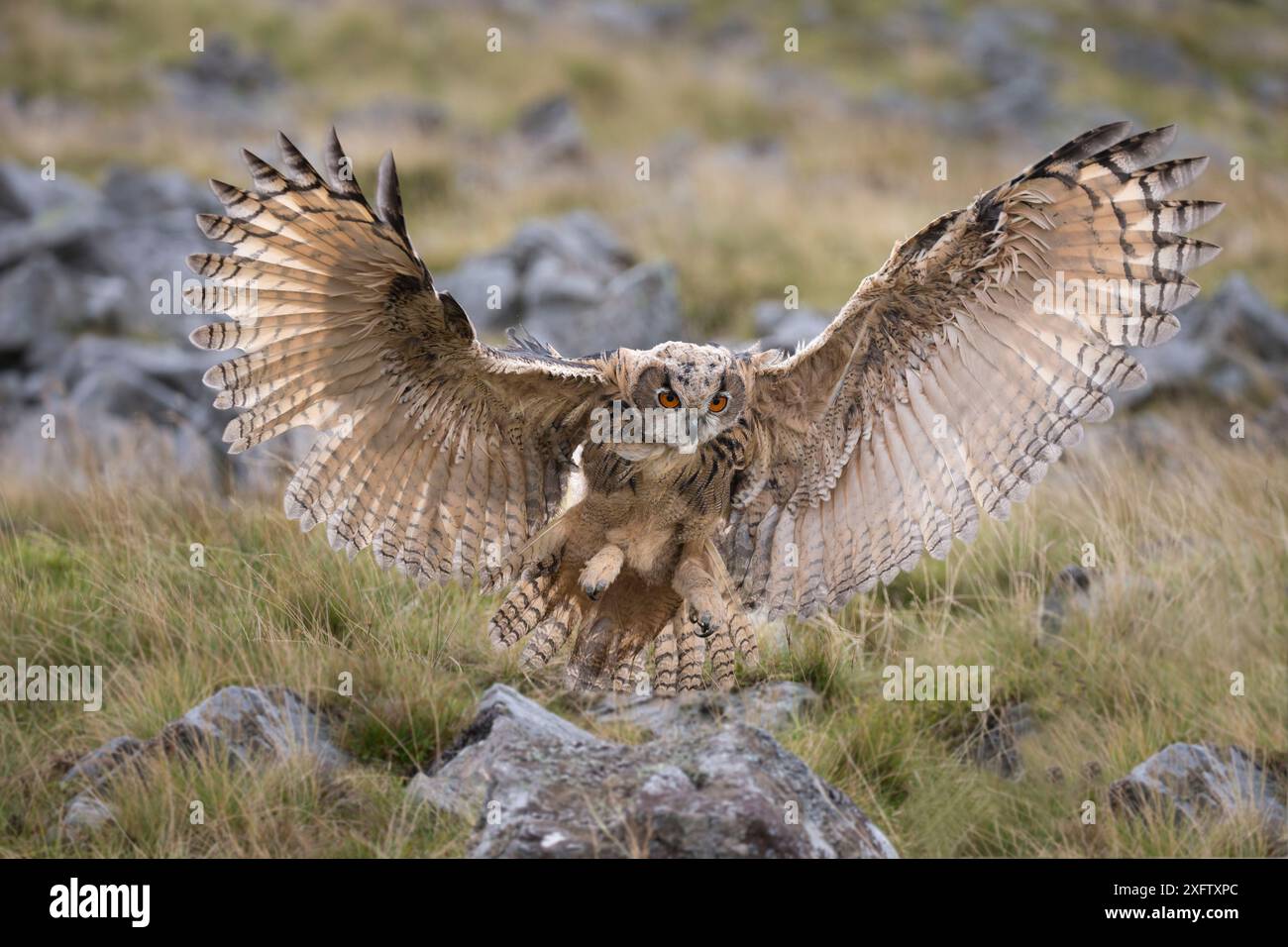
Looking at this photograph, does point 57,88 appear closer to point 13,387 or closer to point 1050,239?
point 13,387

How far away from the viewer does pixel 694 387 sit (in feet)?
15.8

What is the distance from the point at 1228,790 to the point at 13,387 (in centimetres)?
1049

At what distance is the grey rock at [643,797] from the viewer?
4301mm

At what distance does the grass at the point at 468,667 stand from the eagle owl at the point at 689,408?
61 cm

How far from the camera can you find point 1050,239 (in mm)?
4910

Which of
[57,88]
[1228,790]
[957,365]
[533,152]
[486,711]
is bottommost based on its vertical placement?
[1228,790]

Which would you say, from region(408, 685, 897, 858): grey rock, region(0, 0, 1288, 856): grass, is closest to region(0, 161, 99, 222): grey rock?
region(0, 0, 1288, 856): grass

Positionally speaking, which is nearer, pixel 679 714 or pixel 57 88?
pixel 679 714

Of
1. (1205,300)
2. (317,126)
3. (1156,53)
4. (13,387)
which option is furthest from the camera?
(1156,53)

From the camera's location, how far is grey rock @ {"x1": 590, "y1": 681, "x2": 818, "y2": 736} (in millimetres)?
5805

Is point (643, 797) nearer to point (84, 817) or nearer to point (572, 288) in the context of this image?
point (84, 817)

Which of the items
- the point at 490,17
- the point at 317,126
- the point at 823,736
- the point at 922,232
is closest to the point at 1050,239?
the point at 922,232

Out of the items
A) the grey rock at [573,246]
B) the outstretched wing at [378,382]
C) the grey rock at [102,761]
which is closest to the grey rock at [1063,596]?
the outstretched wing at [378,382]

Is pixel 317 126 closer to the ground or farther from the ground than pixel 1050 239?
farther from the ground
